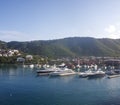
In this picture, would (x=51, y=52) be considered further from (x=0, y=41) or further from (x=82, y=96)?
(x=82, y=96)

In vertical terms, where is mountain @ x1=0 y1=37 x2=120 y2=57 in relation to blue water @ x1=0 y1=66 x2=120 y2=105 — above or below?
above

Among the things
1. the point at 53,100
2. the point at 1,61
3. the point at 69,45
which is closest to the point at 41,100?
the point at 53,100

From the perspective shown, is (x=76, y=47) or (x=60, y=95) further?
(x=76, y=47)

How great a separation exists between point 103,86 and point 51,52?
386 feet

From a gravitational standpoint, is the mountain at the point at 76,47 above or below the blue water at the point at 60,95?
above

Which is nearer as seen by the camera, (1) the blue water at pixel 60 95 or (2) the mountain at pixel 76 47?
(1) the blue water at pixel 60 95

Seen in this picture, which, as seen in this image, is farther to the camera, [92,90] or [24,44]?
[24,44]

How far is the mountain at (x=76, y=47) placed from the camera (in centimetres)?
16588

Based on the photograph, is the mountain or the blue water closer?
the blue water

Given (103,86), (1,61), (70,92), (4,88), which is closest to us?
(70,92)

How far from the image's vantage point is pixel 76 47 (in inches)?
7219

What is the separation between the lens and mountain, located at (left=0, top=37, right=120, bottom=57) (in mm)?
165875

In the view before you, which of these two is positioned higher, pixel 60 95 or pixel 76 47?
pixel 76 47

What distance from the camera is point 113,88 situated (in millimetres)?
49656
